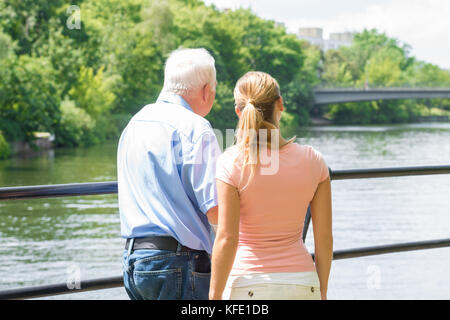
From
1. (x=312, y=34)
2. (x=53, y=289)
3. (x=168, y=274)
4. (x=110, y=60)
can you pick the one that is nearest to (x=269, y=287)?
(x=168, y=274)

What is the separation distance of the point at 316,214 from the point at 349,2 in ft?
385

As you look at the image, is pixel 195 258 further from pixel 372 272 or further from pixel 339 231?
pixel 339 231

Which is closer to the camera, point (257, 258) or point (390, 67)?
point (257, 258)

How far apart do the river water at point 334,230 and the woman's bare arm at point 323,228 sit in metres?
1.00

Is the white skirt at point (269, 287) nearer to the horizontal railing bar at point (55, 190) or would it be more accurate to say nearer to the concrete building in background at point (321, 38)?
the horizontal railing bar at point (55, 190)

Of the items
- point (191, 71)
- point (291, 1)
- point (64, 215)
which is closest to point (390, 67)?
point (291, 1)

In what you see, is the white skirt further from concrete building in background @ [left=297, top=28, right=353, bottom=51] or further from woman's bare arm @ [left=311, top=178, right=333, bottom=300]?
concrete building in background @ [left=297, top=28, right=353, bottom=51]

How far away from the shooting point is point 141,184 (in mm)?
2338

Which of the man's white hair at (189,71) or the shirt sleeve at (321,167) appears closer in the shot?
the shirt sleeve at (321,167)

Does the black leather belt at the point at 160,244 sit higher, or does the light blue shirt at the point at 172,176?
the light blue shirt at the point at 172,176

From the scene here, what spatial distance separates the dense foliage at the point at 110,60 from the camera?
36469 millimetres

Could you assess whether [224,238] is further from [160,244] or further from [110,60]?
[110,60]

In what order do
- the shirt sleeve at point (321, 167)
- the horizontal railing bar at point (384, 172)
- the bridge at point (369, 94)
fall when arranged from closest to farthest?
the shirt sleeve at point (321, 167)
the horizontal railing bar at point (384, 172)
the bridge at point (369, 94)

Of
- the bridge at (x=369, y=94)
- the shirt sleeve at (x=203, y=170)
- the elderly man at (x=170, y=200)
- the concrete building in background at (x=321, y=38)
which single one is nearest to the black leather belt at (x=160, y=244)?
the elderly man at (x=170, y=200)
